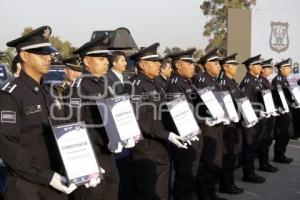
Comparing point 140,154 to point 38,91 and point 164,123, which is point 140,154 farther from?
point 38,91

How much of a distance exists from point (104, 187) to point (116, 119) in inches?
21.7

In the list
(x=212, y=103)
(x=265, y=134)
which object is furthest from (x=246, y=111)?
(x=265, y=134)

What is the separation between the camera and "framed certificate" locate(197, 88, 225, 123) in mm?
5035

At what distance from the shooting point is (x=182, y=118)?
14.2 ft

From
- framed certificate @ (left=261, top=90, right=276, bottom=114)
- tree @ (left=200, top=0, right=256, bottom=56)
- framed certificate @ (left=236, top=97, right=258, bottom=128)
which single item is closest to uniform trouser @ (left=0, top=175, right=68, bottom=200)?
framed certificate @ (left=236, top=97, right=258, bottom=128)

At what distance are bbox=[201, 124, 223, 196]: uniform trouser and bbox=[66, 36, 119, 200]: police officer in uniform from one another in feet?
6.76

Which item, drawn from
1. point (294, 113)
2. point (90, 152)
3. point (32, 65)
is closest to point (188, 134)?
point (90, 152)

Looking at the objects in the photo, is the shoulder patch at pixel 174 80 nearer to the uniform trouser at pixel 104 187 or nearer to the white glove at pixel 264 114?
the uniform trouser at pixel 104 187

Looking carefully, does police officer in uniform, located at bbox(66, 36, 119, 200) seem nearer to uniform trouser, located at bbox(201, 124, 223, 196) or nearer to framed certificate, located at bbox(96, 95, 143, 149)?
framed certificate, located at bbox(96, 95, 143, 149)

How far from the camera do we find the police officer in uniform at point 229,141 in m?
5.97

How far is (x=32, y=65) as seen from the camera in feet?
9.04

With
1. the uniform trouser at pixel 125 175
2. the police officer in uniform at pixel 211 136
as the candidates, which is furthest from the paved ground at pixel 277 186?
the uniform trouser at pixel 125 175

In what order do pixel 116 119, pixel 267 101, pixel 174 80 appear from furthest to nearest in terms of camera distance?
pixel 267 101
pixel 174 80
pixel 116 119

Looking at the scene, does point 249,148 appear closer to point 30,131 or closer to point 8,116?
point 30,131
